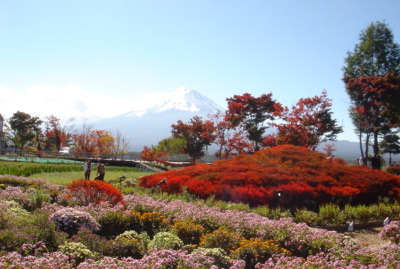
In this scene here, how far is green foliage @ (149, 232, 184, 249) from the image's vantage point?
23.7ft

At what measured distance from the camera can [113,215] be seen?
9156mm

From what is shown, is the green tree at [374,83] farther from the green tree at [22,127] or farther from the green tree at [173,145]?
the green tree at [22,127]

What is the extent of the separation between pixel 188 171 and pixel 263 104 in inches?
607

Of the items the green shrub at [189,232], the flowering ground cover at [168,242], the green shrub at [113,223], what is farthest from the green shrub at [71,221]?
the green shrub at [189,232]

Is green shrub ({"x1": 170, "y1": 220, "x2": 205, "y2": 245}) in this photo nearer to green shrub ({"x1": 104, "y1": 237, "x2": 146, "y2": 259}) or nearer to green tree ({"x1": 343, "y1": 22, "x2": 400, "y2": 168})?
green shrub ({"x1": 104, "y1": 237, "x2": 146, "y2": 259})

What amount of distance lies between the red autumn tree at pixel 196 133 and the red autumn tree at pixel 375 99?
1308 cm

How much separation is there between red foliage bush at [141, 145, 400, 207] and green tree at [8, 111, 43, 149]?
129 ft

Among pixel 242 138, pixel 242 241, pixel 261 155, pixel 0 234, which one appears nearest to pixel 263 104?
pixel 242 138

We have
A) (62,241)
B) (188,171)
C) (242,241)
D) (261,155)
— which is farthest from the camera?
(261,155)

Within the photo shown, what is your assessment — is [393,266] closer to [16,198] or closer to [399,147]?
[16,198]

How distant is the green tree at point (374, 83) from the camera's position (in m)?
27.6

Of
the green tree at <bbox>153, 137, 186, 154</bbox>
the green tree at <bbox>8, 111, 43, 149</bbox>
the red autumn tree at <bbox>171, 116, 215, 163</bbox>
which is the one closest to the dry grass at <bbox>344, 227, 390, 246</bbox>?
the red autumn tree at <bbox>171, 116, 215, 163</bbox>

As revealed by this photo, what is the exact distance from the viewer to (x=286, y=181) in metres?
13.9

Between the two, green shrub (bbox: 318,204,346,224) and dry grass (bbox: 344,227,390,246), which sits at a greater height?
green shrub (bbox: 318,204,346,224)
